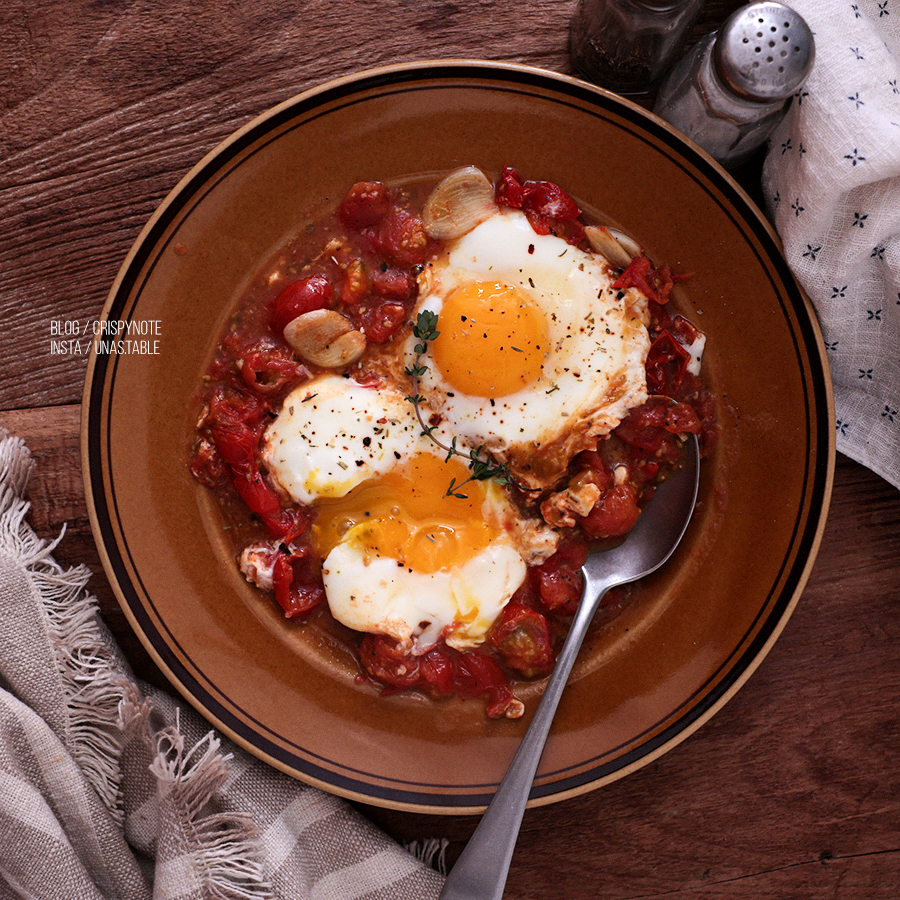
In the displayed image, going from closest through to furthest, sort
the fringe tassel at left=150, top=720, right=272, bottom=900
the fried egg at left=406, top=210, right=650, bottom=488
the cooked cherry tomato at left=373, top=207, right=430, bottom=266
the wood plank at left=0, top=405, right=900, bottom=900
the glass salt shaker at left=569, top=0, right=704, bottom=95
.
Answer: the glass salt shaker at left=569, top=0, right=704, bottom=95
the fringe tassel at left=150, top=720, right=272, bottom=900
the fried egg at left=406, top=210, right=650, bottom=488
the cooked cherry tomato at left=373, top=207, right=430, bottom=266
the wood plank at left=0, top=405, right=900, bottom=900

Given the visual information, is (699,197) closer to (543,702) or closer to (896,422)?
(896,422)

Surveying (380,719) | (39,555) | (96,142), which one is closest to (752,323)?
(380,719)

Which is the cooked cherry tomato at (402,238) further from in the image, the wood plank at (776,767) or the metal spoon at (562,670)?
the wood plank at (776,767)

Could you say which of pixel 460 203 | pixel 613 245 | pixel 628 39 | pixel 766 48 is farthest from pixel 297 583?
pixel 766 48

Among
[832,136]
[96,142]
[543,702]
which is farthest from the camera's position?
[96,142]

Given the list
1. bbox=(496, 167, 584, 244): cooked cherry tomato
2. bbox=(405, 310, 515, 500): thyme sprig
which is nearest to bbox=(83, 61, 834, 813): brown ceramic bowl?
bbox=(496, 167, 584, 244): cooked cherry tomato

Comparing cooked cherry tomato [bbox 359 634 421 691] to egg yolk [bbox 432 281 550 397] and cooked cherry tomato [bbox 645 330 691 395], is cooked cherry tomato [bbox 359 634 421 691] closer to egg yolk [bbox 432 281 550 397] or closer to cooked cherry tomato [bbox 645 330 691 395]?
egg yolk [bbox 432 281 550 397]
